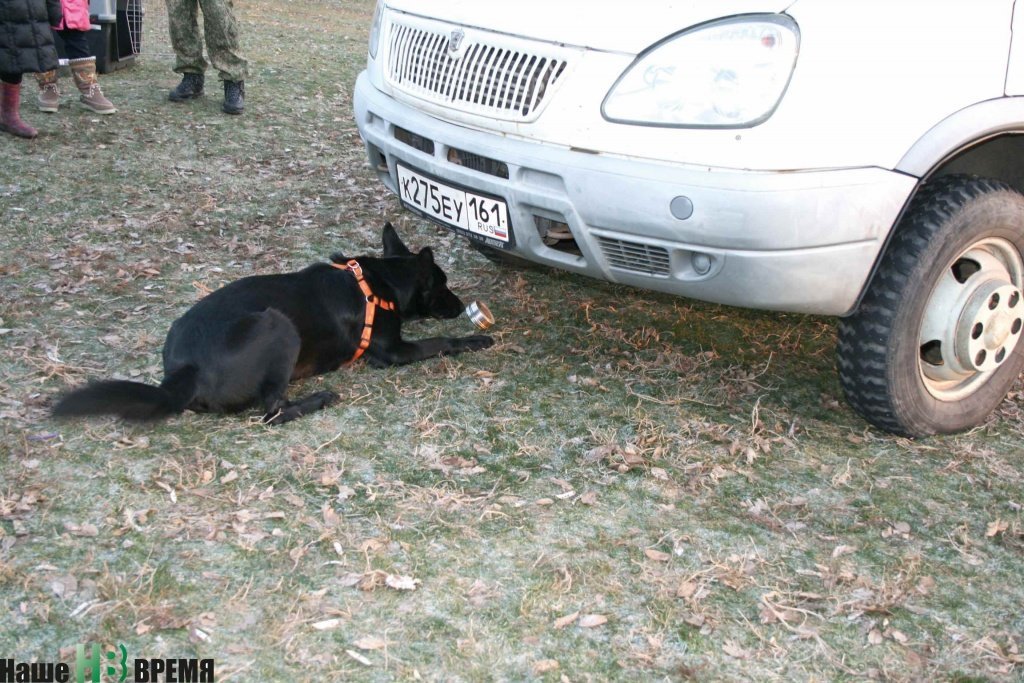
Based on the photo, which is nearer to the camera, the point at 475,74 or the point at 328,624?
the point at 328,624

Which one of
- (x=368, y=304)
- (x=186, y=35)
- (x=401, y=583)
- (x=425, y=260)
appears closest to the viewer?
(x=401, y=583)

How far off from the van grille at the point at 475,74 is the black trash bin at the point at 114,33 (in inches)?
207

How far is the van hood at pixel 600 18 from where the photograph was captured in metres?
3.01

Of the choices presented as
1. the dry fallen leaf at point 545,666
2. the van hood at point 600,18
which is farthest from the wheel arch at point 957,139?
the dry fallen leaf at point 545,666

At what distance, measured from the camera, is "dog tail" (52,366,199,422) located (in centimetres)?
295

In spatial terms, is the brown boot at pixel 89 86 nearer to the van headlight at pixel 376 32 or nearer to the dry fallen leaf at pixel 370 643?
the van headlight at pixel 376 32

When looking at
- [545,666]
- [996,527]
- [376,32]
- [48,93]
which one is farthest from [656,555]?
[48,93]

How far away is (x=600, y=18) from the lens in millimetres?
3191

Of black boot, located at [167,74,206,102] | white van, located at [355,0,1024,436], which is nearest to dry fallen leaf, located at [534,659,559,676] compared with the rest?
white van, located at [355,0,1024,436]

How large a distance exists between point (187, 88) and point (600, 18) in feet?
18.2

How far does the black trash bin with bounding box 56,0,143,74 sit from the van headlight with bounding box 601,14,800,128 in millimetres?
6329

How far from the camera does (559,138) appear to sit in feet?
10.4

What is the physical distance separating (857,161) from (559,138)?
921 mm

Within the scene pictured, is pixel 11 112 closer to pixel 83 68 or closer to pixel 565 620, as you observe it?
pixel 83 68
